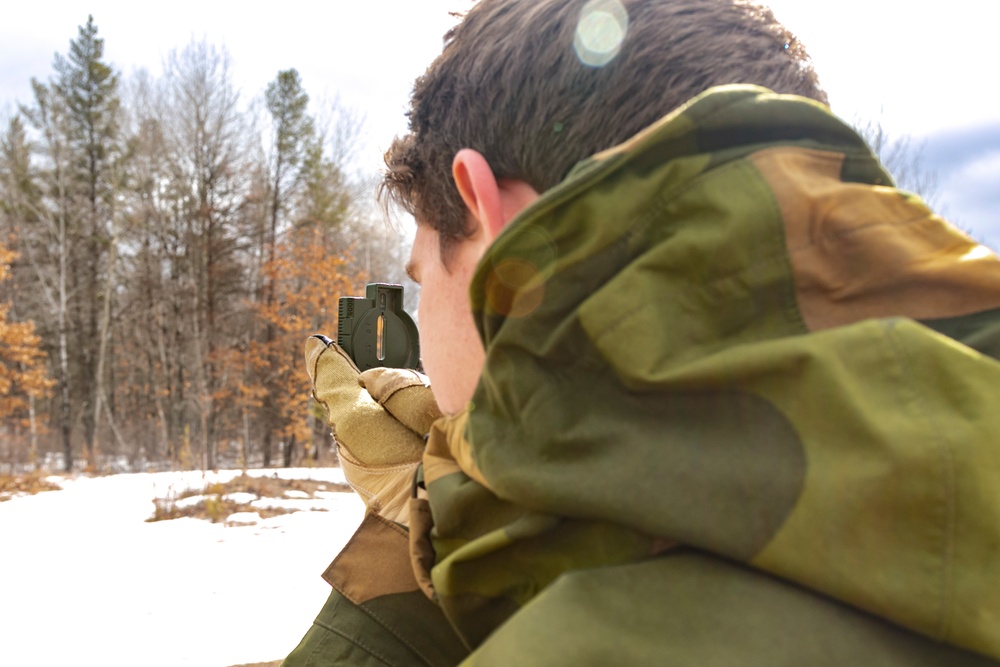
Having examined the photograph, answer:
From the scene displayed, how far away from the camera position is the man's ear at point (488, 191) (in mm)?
740

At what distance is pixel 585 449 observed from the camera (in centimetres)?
53

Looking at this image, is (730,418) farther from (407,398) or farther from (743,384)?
(407,398)

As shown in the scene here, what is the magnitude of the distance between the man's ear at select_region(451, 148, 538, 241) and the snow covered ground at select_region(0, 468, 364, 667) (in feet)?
11.8

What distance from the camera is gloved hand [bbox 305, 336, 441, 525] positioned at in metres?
1.61

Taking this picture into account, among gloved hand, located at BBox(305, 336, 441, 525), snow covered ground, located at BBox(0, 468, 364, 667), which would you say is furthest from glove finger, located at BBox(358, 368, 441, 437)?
snow covered ground, located at BBox(0, 468, 364, 667)

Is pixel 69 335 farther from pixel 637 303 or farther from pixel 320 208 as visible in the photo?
pixel 637 303

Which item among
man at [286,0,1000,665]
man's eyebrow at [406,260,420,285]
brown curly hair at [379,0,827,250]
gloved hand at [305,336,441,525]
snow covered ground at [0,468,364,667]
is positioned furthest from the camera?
snow covered ground at [0,468,364,667]

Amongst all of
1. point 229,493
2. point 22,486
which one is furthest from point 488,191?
point 22,486

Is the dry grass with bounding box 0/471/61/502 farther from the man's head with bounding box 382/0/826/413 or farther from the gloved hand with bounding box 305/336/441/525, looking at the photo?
the man's head with bounding box 382/0/826/413

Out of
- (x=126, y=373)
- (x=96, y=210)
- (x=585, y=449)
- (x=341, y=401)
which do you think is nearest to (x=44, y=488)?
(x=341, y=401)

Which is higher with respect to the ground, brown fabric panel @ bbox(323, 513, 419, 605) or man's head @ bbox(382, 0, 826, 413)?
man's head @ bbox(382, 0, 826, 413)

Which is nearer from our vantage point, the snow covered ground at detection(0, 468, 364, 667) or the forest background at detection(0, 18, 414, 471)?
the snow covered ground at detection(0, 468, 364, 667)

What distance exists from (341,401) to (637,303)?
4.53 feet

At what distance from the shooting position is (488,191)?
0.74 m
